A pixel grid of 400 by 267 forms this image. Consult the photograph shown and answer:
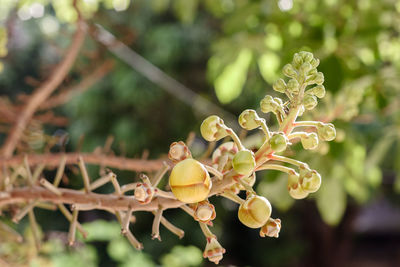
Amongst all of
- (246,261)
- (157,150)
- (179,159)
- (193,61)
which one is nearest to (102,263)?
(157,150)

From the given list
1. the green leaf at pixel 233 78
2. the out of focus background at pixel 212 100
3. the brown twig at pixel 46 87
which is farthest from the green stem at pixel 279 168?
the green leaf at pixel 233 78

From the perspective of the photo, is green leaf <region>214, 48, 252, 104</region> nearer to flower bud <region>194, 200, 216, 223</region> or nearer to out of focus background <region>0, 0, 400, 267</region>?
out of focus background <region>0, 0, 400, 267</region>

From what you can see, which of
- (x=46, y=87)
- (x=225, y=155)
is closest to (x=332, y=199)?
(x=46, y=87)

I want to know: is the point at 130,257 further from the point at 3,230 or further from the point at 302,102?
the point at 302,102

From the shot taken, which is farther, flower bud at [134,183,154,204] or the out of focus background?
the out of focus background

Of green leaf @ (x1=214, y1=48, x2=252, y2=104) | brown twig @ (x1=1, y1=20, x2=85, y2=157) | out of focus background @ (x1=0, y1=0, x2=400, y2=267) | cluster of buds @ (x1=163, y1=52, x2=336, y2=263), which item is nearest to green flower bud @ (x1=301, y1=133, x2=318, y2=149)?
cluster of buds @ (x1=163, y1=52, x2=336, y2=263)

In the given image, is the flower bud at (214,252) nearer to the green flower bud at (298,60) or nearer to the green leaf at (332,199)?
the green flower bud at (298,60)

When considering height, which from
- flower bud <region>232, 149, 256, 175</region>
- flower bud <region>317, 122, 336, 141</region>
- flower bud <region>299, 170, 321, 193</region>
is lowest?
flower bud <region>232, 149, 256, 175</region>

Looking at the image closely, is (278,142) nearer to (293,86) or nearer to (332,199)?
(293,86)
